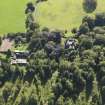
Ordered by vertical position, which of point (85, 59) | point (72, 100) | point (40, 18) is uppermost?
point (40, 18)

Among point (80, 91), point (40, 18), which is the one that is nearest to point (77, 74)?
point (80, 91)

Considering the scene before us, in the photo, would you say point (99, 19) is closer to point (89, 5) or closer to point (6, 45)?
point (89, 5)

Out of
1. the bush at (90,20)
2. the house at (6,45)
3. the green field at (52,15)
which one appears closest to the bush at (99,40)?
the bush at (90,20)

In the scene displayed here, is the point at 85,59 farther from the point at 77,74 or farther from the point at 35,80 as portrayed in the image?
the point at 35,80

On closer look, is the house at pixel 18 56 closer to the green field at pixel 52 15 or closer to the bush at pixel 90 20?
the green field at pixel 52 15

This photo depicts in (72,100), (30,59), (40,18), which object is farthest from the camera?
(40,18)

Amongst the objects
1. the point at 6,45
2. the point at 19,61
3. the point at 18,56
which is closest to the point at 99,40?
the point at 19,61
